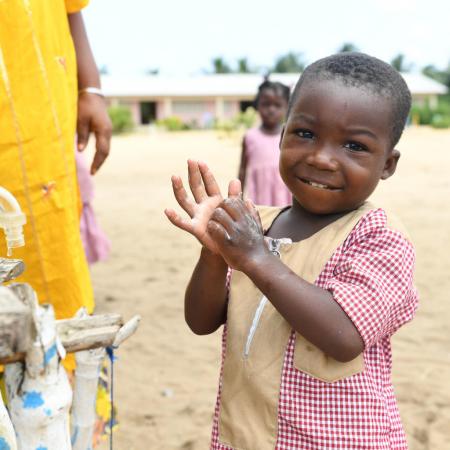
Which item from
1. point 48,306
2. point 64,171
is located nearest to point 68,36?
point 64,171

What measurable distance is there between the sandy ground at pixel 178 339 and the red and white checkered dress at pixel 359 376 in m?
1.47

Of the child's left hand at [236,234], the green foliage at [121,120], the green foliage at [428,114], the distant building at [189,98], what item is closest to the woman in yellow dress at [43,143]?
the child's left hand at [236,234]

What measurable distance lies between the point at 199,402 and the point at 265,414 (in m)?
1.78

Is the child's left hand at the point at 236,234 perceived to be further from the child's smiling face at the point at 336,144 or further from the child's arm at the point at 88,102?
the child's arm at the point at 88,102

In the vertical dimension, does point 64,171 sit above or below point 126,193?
above

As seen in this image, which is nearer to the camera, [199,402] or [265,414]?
[265,414]

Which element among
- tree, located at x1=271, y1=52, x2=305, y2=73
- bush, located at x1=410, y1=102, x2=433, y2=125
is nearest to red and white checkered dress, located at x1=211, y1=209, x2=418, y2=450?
bush, located at x1=410, y1=102, x2=433, y2=125

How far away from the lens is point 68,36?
1.98 meters

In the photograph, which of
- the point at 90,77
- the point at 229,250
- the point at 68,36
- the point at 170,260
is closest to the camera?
the point at 229,250

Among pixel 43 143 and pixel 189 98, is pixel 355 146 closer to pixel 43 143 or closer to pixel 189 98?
pixel 43 143

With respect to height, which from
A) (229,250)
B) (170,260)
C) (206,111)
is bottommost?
(206,111)

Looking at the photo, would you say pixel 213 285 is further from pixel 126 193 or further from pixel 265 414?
pixel 126 193

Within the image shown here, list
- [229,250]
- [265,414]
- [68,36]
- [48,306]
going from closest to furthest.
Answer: [48,306] < [229,250] < [265,414] < [68,36]

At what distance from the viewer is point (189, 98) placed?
38.5m
